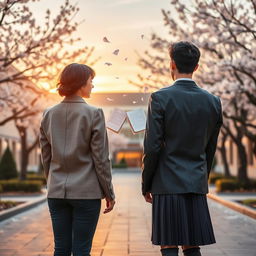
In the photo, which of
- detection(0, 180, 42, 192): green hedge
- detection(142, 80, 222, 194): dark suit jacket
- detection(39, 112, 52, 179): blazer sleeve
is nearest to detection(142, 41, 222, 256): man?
detection(142, 80, 222, 194): dark suit jacket

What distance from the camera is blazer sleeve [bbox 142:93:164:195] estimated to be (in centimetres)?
436

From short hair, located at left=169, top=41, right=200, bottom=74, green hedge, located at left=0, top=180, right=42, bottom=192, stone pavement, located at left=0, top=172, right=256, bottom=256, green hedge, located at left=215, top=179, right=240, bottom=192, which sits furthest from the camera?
green hedge, located at left=0, top=180, right=42, bottom=192

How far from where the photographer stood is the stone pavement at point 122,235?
344 inches

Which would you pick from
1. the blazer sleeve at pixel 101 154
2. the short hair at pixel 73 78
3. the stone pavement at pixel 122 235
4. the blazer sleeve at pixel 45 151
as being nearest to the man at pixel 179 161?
the blazer sleeve at pixel 101 154

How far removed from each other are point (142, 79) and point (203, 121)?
63.6 ft

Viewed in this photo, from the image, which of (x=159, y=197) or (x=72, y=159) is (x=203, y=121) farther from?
(x=72, y=159)

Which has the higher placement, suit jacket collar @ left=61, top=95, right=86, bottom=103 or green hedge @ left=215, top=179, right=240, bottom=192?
suit jacket collar @ left=61, top=95, right=86, bottom=103

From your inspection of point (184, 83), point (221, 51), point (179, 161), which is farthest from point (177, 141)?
point (221, 51)

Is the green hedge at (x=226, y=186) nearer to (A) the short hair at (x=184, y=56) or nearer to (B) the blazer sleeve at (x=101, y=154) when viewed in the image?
(A) the short hair at (x=184, y=56)

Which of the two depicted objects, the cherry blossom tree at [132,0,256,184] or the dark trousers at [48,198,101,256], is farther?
the cherry blossom tree at [132,0,256,184]

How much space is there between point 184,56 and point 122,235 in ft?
21.9

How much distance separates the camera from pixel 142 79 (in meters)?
23.8

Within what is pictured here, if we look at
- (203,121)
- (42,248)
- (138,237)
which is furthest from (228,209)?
(203,121)

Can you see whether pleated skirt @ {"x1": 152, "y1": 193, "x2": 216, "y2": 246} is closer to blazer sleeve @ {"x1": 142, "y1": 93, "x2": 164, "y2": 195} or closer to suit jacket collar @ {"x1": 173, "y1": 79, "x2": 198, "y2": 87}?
blazer sleeve @ {"x1": 142, "y1": 93, "x2": 164, "y2": 195}
